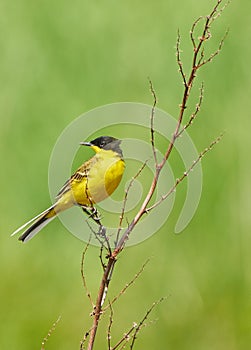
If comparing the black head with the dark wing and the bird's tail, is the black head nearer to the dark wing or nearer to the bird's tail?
the dark wing

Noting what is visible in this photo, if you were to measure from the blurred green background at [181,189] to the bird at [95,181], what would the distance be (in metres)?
1.06

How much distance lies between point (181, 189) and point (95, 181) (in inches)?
57.8

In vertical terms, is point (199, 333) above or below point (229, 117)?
below

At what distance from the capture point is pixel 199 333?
4168 millimetres

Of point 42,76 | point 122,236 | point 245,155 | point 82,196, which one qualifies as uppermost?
point 42,76

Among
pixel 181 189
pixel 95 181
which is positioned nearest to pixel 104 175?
pixel 95 181

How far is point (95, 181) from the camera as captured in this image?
9.87 feet

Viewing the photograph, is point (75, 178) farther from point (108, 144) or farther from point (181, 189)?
point (181, 189)

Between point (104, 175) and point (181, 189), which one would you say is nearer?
point (104, 175)

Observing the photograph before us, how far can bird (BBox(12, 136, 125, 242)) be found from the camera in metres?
2.93

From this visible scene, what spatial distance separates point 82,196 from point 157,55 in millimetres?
2054

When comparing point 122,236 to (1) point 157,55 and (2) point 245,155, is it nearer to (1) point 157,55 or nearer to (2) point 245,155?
(2) point 245,155

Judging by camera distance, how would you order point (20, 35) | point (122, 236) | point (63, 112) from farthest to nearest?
point (20, 35)
point (63, 112)
point (122, 236)

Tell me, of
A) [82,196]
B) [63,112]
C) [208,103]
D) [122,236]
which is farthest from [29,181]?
[122,236]
